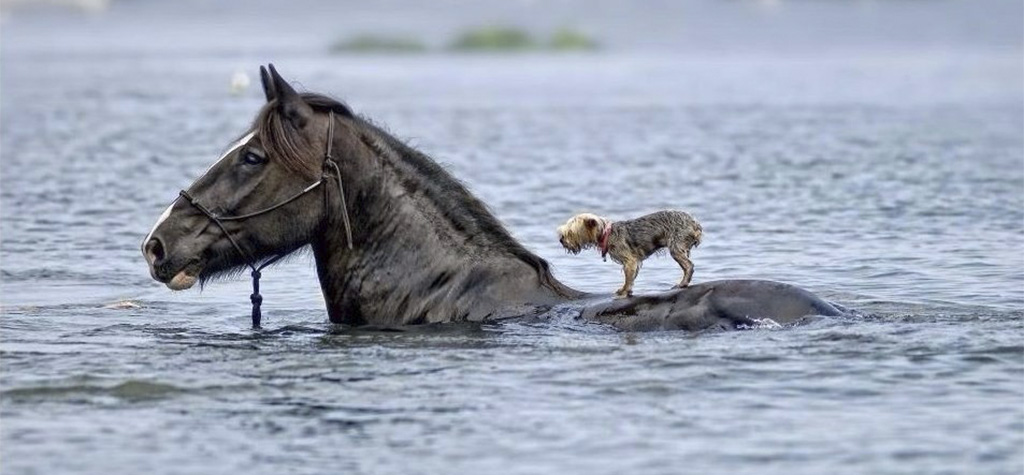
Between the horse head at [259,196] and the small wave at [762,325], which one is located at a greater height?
the horse head at [259,196]

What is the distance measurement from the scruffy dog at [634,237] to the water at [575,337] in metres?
0.51

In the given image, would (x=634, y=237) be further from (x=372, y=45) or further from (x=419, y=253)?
(x=372, y=45)

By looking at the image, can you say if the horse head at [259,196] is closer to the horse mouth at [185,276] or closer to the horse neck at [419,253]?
the horse mouth at [185,276]

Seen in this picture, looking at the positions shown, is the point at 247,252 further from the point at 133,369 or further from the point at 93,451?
the point at 93,451

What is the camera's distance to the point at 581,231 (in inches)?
509

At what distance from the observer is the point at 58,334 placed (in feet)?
45.2

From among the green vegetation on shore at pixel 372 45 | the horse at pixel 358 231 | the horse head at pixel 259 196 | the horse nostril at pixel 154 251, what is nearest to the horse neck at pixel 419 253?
the horse at pixel 358 231

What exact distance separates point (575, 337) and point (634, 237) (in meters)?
0.91

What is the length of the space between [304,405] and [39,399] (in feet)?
4.86

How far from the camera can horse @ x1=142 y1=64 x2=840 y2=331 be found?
41.6 feet

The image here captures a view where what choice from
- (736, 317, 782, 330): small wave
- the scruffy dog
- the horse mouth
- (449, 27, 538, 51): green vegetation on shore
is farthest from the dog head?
(449, 27, 538, 51): green vegetation on shore

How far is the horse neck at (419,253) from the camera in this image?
42.3 ft

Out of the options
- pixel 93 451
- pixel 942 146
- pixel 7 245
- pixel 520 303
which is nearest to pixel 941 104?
pixel 942 146

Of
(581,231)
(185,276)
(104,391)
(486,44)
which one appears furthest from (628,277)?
(486,44)
